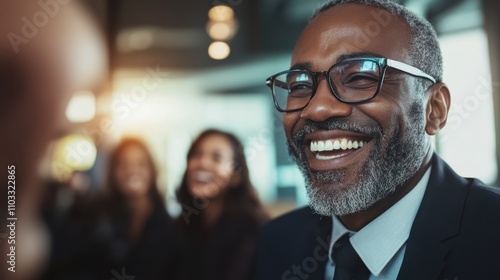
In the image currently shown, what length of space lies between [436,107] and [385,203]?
189 mm

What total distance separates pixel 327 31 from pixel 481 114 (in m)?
0.69

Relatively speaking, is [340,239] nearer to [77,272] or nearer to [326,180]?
[326,180]

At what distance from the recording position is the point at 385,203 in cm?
77

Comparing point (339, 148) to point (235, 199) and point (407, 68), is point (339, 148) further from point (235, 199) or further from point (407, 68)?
point (235, 199)

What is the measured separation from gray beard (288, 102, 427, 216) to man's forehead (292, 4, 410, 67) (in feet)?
0.35

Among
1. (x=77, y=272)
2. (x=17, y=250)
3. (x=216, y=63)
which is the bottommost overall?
(x=77, y=272)

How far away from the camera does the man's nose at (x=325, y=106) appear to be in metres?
0.70

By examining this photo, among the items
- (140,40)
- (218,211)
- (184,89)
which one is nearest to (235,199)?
(218,211)

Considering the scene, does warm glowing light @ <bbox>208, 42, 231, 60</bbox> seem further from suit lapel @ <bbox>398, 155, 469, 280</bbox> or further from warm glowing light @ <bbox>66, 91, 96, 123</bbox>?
suit lapel @ <bbox>398, 155, 469, 280</bbox>

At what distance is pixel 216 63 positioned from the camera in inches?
74.6

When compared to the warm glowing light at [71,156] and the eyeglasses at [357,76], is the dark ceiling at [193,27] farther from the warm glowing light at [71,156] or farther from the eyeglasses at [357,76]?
the eyeglasses at [357,76]

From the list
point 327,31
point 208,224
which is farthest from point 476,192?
point 208,224

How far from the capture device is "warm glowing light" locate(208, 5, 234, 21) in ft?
5.82

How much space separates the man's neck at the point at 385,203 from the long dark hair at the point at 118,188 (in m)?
0.97
